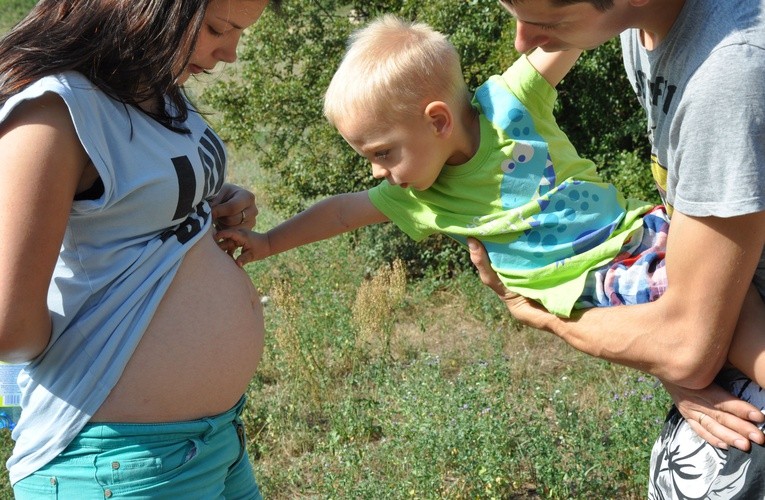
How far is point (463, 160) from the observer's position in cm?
239

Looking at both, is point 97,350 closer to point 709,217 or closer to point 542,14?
point 542,14

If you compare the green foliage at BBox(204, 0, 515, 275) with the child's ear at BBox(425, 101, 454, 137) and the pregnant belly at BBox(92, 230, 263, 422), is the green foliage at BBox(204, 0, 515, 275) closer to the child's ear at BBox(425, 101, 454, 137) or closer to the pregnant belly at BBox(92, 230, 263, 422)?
the child's ear at BBox(425, 101, 454, 137)

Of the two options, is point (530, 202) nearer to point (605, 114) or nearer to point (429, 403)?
point (429, 403)

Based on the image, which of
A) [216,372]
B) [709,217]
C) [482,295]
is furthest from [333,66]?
[709,217]

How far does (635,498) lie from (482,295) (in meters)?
2.40

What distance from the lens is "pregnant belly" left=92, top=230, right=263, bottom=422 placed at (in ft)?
6.29

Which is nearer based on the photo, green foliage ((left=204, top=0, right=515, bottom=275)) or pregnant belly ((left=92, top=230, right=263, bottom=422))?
pregnant belly ((left=92, top=230, right=263, bottom=422))

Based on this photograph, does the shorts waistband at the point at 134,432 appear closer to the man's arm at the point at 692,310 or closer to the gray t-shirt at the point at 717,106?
the man's arm at the point at 692,310

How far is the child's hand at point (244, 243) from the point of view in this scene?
246 cm

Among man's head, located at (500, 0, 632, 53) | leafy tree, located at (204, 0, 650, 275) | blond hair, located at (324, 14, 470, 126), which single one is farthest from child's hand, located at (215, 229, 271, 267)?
leafy tree, located at (204, 0, 650, 275)

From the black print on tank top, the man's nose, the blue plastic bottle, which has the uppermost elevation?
the man's nose

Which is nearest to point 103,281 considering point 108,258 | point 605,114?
point 108,258

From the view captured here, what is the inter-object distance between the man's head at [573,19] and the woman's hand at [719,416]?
0.79m

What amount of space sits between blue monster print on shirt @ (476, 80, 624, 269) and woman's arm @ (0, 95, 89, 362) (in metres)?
1.12
